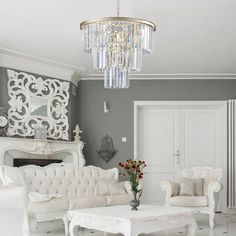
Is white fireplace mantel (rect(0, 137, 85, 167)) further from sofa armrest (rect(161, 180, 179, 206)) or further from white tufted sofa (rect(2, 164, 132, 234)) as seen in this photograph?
sofa armrest (rect(161, 180, 179, 206))

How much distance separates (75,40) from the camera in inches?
272

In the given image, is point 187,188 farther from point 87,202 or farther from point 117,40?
point 117,40

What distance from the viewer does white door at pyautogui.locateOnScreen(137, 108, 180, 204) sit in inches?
380

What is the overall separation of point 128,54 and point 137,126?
460 centimetres

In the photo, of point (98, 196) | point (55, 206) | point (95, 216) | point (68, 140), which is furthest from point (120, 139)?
point (95, 216)

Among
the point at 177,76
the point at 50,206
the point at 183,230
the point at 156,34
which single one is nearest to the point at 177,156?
the point at 177,76

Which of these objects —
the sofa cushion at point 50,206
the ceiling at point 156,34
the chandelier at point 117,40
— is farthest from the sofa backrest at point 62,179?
the chandelier at point 117,40

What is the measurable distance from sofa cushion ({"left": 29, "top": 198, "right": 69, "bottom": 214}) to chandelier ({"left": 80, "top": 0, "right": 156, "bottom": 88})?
2032 mm

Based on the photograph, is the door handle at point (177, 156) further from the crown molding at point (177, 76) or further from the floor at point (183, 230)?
the floor at point (183, 230)

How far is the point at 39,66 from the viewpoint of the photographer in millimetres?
8375

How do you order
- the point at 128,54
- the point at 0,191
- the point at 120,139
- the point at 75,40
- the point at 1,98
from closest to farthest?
the point at 0,191 < the point at 128,54 < the point at 75,40 < the point at 1,98 < the point at 120,139

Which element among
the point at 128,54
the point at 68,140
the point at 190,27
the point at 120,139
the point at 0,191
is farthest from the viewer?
the point at 120,139

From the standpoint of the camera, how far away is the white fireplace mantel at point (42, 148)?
7808 mm

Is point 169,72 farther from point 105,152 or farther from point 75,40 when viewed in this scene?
point 75,40
